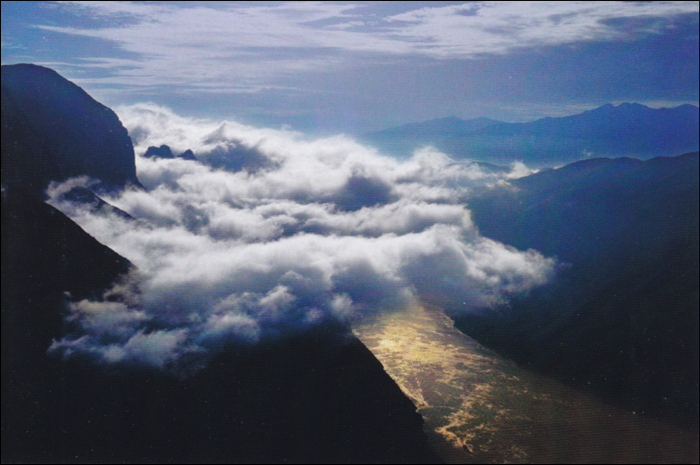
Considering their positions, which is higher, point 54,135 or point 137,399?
point 54,135

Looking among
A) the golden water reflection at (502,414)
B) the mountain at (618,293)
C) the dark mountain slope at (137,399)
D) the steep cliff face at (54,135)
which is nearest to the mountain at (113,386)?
the dark mountain slope at (137,399)

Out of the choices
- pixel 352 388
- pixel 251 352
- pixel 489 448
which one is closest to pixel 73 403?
pixel 251 352

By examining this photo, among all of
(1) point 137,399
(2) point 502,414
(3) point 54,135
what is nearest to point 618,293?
(2) point 502,414

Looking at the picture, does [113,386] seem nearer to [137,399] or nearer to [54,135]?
[137,399]

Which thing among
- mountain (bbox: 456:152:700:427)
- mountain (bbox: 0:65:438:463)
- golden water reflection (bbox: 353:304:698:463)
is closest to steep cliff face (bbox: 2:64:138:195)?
mountain (bbox: 0:65:438:463)

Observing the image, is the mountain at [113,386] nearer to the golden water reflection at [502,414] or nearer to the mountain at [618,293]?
the golden water reflection at [502,414]

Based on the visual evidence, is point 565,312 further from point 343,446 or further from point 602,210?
point 343,446
